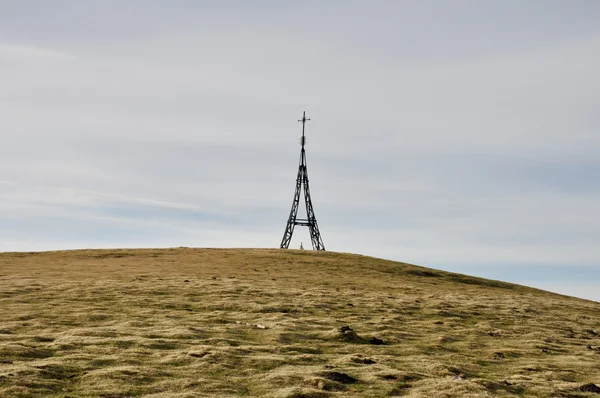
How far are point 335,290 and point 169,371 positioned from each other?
26500 millimetres

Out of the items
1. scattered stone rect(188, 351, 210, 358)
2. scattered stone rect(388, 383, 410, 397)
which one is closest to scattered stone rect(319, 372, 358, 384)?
scattered stone rect(388, 383, 410, 397)

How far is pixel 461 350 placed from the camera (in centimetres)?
2934

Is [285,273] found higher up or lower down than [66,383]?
higher up

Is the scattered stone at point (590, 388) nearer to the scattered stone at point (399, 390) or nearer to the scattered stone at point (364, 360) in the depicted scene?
the scattered stone at point (399, 390)

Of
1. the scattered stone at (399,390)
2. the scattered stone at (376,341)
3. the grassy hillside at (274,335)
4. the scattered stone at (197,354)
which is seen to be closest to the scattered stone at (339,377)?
the grassy hillside at (274,335)

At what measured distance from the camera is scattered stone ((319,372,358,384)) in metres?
21.1

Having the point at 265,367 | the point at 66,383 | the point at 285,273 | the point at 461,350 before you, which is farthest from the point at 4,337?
the point at 285,273

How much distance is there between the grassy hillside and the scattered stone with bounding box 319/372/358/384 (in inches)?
2.4

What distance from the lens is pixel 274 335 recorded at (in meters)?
28.8

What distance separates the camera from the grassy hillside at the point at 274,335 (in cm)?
2034

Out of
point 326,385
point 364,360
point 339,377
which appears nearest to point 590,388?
point 364,360

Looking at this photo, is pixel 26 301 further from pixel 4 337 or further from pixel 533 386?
pixel 533 386

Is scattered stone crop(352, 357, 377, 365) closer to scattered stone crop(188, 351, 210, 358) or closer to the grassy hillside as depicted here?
the grassy hillside

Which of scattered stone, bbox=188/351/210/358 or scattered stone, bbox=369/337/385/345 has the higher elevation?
scattered stone, bbox=369/337/385/345
